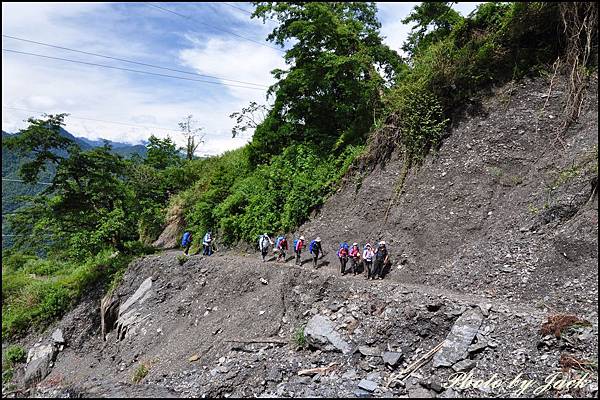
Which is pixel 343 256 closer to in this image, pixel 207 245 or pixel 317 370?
pixel 317 370

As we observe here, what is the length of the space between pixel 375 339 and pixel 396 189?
6.76 m

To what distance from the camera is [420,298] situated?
9.62 meters

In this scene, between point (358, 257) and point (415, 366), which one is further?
point (358, 257)

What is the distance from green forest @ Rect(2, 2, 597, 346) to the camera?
14.3 metres

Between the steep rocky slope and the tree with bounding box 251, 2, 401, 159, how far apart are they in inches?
160

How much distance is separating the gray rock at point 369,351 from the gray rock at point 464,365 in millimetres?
1773

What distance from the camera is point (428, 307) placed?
9203 millimetres

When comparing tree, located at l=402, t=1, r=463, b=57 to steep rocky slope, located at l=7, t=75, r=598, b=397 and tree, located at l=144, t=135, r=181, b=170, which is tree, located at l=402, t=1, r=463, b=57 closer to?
steep rocky slope, located at l=7, t=75, r=598, b=397

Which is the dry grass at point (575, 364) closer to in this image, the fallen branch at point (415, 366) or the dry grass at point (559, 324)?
the dry grass at point (559, 324)

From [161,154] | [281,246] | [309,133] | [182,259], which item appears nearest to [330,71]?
[309,133]

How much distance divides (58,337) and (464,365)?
17731mm

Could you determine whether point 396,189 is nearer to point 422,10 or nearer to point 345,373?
point 345,373

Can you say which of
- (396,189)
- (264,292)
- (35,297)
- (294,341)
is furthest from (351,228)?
(35,297)

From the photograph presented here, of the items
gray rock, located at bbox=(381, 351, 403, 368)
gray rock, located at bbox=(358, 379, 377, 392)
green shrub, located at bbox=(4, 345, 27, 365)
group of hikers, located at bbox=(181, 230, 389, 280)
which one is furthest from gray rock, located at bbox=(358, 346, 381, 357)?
green shrub, located at bbox=(4, 345, 27, 365)
